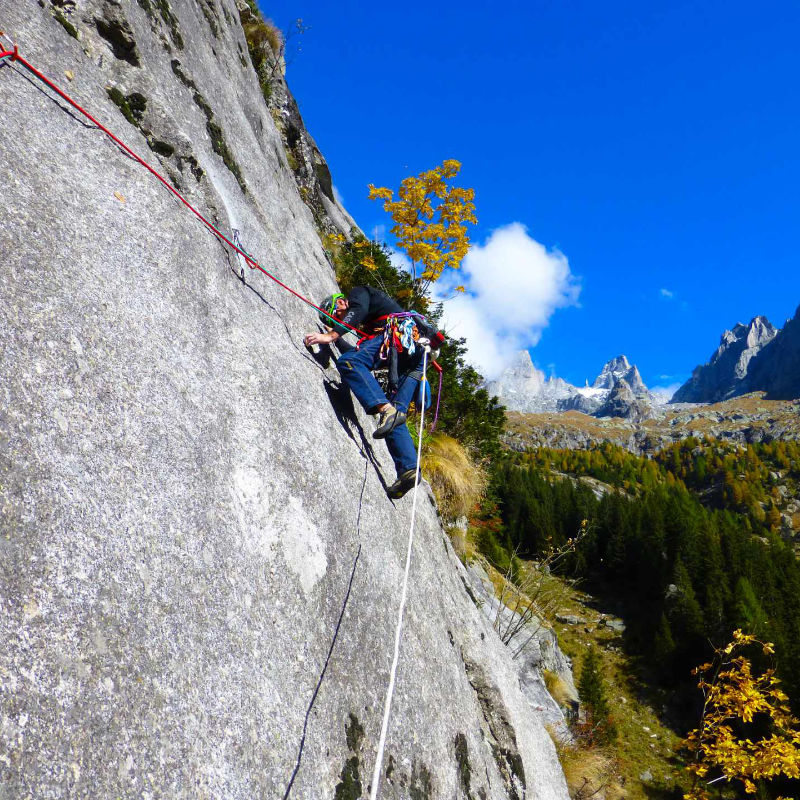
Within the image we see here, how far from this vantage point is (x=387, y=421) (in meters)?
4.98

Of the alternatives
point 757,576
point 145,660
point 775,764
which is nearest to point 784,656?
point 757,576

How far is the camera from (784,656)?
29.8 meters

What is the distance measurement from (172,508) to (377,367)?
11.1ft

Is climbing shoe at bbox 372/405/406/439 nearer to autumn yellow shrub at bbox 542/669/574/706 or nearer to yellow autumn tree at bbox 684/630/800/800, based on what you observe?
yellow autumn tree at bbox 684/630/800/800

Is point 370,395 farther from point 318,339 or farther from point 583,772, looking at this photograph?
point 583,772

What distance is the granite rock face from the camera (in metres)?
1.98

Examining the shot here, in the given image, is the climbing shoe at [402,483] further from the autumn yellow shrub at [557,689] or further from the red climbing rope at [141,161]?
the autumn yellow shrub at [557,689]

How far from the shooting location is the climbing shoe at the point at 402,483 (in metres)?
5.10

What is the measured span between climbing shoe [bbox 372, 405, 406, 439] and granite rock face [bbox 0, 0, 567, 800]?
16.3 inches

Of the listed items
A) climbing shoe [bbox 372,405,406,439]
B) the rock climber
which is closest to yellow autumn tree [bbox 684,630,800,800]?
the rock climber

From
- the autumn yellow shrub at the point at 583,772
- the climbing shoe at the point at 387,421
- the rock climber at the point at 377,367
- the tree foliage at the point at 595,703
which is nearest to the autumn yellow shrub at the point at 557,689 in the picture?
the tree foliage at the point at 595,703

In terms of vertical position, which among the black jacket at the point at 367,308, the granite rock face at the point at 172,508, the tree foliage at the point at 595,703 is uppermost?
the black jacket at the point at 367,308

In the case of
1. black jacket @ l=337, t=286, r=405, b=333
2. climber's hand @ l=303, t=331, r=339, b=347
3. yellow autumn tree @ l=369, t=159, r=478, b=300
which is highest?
yellow autumn tree @ l=369, t=159, r=478, b=300

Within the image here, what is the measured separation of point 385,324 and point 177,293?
2780mm
